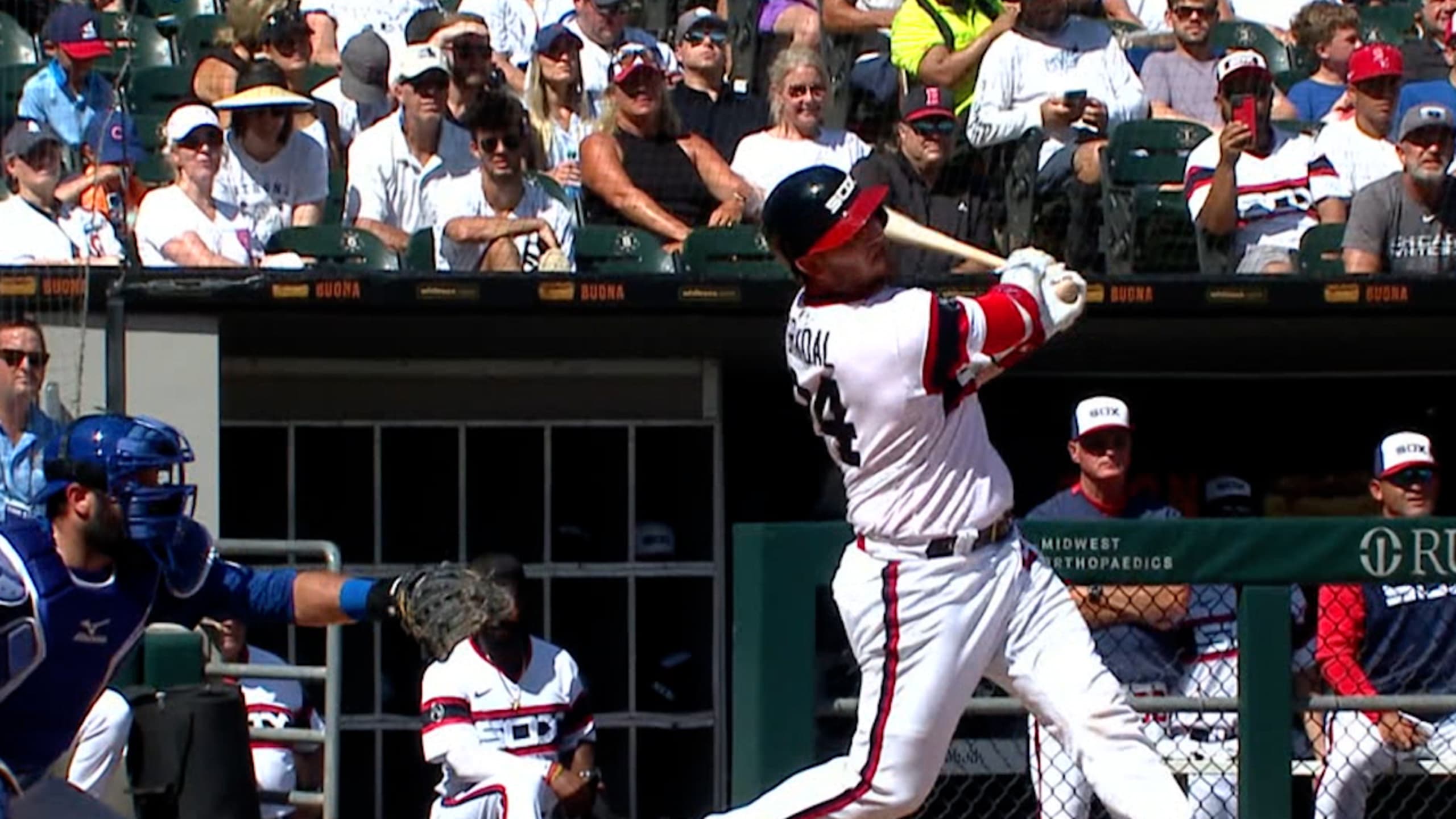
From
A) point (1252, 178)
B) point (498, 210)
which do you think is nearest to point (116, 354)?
point (498, 210)

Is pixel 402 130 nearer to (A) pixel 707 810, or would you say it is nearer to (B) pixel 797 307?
(A) pixel 707 810

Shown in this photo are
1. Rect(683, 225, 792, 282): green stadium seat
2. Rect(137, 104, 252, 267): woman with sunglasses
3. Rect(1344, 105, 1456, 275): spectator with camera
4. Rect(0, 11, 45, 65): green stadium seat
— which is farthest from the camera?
Rect(0, 11, 45, 65): green stadium seat

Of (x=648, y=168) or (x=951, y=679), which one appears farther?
(x=648, y=168)

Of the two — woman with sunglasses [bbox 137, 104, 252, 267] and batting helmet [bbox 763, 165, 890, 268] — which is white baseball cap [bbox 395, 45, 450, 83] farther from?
batting helmet [bbox 763, 165, 890, 268]

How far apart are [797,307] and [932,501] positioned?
450 millimetres

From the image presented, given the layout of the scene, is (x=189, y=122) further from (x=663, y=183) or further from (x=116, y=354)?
(x=663, y=183)

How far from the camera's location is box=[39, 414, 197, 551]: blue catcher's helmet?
14.0ft

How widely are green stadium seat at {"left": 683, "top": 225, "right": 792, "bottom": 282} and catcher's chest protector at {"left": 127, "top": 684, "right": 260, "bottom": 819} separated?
8.16 feet

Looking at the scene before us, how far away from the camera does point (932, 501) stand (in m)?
4.55

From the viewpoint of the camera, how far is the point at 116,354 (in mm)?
6824

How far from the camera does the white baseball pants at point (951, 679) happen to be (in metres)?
4.47

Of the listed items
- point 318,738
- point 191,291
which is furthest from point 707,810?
point 191,291

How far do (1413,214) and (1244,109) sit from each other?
662 millimetres

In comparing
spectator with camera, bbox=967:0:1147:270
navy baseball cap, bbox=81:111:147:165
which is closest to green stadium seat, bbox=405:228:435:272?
navy baseball cap, bbox=81:111:147:165
